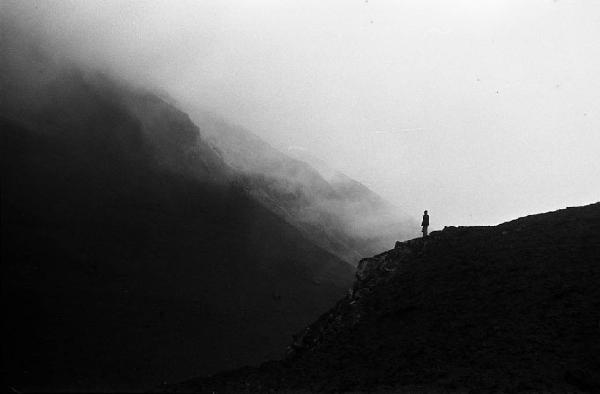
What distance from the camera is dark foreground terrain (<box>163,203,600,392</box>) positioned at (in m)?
20.3

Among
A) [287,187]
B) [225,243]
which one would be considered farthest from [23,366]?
[287,187]

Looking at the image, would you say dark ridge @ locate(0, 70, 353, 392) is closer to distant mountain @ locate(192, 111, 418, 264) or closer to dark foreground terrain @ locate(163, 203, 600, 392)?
distant mountain @ locate(192, 111, 418, 264)

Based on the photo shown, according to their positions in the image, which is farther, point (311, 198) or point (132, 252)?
point (311, 198)

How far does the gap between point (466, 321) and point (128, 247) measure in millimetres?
37237

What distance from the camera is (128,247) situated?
53.3m

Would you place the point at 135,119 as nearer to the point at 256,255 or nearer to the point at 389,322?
the point at 256,255

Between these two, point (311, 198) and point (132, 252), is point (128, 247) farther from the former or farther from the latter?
point (311, 198)

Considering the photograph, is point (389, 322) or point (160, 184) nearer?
point (389, 322)

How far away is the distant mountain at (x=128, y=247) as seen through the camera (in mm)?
37031

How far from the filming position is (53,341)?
3219cm

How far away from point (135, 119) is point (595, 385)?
62.6m

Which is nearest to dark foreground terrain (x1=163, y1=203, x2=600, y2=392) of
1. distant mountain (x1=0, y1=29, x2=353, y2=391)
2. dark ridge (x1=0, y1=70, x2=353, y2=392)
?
dark ridge (x1=0, y1=70, x2=353, y2=392)

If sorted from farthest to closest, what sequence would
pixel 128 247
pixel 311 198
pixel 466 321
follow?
pixel 311 198, pixel 128 247, pixel 466 321

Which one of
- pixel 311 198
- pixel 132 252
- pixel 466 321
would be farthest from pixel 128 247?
pixel 311 198
